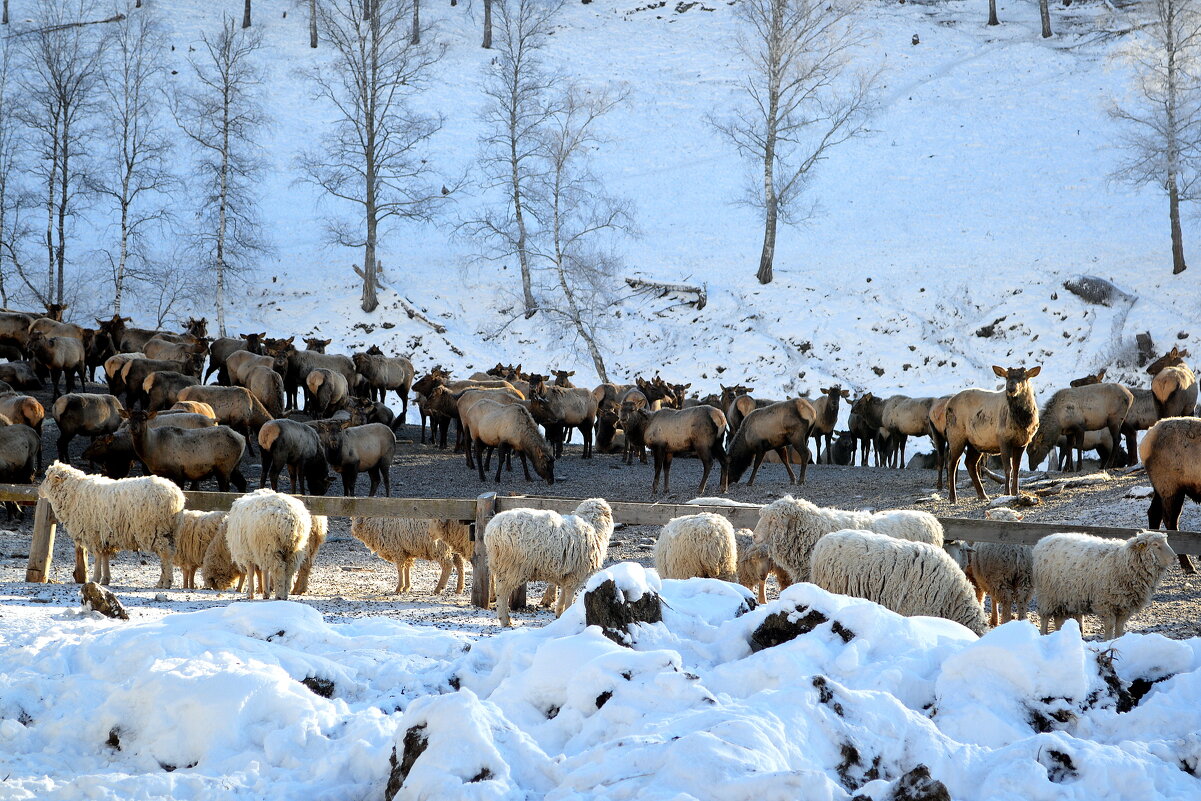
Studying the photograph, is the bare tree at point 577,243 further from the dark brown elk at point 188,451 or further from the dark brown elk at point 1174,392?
the dark brown elk at point 1174,392

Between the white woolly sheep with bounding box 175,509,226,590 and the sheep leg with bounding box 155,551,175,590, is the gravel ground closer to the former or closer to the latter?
the sheep leg with bounding box 155,551,175,590

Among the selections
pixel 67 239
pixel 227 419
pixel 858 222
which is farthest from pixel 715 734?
pixel 67 239

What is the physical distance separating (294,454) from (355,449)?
46.7 inches

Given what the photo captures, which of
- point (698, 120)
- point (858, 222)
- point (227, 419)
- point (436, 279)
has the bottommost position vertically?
point (227, 419)

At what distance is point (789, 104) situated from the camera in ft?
125

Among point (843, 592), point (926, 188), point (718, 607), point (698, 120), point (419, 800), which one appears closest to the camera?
point (419, 800)

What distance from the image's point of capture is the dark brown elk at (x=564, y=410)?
76.7 ft

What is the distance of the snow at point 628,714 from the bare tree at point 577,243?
2594 centimetres

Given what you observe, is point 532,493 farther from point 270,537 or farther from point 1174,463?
point 1174,463

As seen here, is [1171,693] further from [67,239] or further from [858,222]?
[67,239]

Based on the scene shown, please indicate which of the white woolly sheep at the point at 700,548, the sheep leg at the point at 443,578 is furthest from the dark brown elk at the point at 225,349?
the white woolly sheep at the point at 700,548

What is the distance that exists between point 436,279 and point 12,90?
23.1m

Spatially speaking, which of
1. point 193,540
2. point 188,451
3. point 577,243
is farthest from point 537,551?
point 577,243

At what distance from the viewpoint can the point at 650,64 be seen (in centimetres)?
5469
